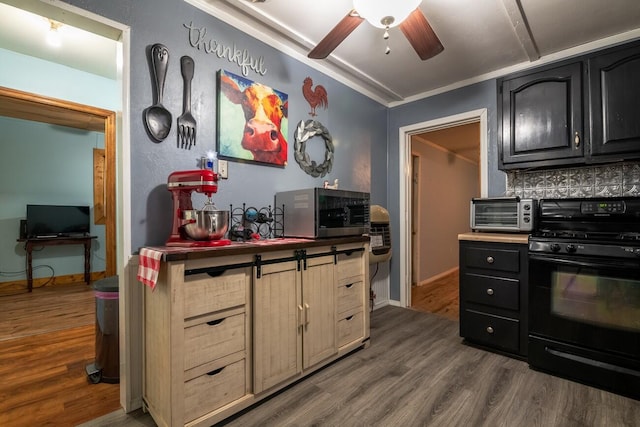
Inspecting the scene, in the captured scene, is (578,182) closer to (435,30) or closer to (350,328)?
(435,30)

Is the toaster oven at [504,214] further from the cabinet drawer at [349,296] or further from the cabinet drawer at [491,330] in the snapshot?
the cabinet drawer at [349,296]

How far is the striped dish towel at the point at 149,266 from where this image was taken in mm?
1349

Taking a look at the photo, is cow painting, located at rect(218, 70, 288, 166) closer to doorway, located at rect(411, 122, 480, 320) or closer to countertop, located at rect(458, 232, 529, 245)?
countertop, located at rect(458, 232, 529, 245)

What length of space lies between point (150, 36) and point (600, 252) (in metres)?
2.98

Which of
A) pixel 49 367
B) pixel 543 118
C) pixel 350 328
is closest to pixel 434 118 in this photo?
pixel 543 118

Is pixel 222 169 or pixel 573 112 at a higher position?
pixel 573 112

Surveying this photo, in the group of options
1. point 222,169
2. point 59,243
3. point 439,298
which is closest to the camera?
point 222,169

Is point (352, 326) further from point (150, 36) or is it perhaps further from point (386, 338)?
point (150, 36)

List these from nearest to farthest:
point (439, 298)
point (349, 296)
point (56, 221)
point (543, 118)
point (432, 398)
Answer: point (432, 398) → point (349, 296) → point (543, 118) → point (439, 298) → point (56, 221)

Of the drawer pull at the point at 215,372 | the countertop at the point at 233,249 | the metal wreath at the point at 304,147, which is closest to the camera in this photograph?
the countertop at the point at 233,249

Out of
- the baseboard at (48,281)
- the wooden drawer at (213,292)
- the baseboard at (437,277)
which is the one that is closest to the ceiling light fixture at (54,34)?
the wooden drawer at (213,292)

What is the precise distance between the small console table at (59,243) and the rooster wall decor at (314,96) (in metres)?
4.33

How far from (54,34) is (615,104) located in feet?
14.3

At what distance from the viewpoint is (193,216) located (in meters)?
1.51
